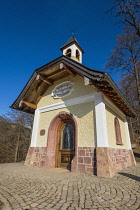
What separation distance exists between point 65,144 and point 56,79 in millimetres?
3823

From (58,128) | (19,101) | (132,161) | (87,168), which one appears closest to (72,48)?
(19,101)

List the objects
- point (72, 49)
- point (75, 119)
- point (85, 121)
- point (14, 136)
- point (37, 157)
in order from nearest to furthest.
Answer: point (85, 121) → point (75, 119) → point (37, 157) → point (72, 49) → point (14, 136)

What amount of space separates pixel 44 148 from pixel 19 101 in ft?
10.1

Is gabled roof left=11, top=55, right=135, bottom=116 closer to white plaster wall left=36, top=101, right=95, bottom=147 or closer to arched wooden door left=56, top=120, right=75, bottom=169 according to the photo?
white plaster wall left=36, top=101, right=95, bottom=147

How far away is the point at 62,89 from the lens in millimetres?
6566

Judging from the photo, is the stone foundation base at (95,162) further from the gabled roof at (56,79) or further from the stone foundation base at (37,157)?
the gabled roof at (56,79)

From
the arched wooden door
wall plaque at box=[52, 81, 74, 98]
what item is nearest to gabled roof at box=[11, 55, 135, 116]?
wall plaque at box=[52, 81, 74, 98]

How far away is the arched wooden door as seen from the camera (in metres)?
5.68

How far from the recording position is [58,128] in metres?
6.32

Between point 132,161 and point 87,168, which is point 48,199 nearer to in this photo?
point 87,168

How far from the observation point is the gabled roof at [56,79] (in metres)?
4.55

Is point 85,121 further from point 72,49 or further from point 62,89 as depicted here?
point 72,49

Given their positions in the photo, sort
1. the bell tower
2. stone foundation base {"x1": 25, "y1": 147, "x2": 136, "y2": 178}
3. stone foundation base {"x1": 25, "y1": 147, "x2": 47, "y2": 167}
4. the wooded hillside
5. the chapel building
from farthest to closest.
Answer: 1. the wooded hillside
2. the bell tower
3. stone foundation base {"x1": 25, "y1": 147, "x2": 47, "y2": 167}
4. the chapel building
5. stone foundation base {"x1": 25, "y1": 147, "x2": 136, "y2": 178}

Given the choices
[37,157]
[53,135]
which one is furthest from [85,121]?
[37,157]
